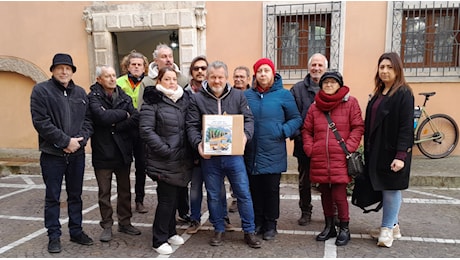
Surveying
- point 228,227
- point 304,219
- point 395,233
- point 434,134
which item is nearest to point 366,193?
point 395,233

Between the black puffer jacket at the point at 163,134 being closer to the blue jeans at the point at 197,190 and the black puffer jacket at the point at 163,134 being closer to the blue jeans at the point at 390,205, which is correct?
the blue jeans at the point at 197,190

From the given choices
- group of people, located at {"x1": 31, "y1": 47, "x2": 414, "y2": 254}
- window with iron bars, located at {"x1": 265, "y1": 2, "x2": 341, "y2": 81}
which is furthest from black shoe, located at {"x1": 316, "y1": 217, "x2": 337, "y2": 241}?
window with iron bars, located at {"x1": 265, "y1": 2, "x2": 341, "y2": 81}

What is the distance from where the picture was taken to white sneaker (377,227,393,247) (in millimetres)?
→ 3582

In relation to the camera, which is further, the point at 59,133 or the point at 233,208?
the point at 233,208

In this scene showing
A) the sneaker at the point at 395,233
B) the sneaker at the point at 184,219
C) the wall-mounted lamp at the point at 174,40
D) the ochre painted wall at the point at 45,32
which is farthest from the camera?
the wall-mounted lamp at the point at 174,40

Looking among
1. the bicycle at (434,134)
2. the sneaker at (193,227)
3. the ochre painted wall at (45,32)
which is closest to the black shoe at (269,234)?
the sneaker at (193,227)

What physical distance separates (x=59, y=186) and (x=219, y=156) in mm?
1577

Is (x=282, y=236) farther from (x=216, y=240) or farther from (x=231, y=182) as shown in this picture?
(x=231, y=182)

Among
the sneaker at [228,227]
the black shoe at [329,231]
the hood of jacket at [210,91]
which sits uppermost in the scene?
the hood of jacket at [210,91]

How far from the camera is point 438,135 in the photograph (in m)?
6.79

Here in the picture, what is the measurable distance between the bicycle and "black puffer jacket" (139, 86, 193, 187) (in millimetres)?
5063

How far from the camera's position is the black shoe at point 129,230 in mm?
4055

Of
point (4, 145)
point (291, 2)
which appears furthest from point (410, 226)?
point (4, 145)

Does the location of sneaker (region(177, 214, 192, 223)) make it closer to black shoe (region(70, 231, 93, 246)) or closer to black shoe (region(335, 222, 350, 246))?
black shoe (region(70, 231, 93, 246))
